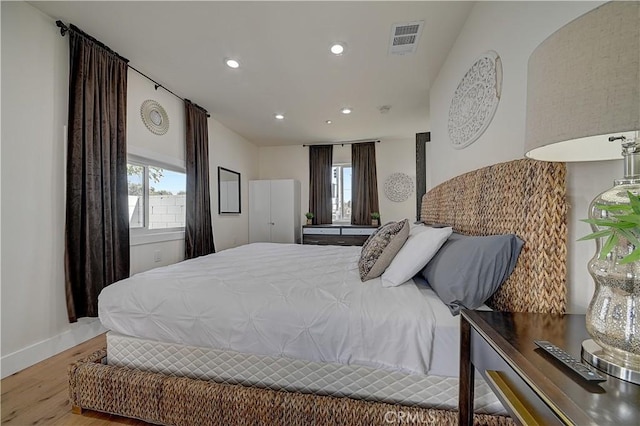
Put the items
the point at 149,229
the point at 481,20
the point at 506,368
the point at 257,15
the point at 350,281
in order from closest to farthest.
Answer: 1. the point at 506,368
2. the point at 350,281
3. the point at 481,20
4. the point at 257,15
5. the point at 149,229

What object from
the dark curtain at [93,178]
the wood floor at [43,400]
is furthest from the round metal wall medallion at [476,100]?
the dark curtain at [93,178]

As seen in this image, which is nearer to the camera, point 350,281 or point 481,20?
point 350,281

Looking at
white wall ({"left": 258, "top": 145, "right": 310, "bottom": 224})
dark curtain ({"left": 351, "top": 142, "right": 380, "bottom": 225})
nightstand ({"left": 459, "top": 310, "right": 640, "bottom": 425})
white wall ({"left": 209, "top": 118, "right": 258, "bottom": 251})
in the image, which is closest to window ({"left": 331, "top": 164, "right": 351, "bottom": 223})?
dark curtain ({"left": 351, "top": 142, "right": 380, "bottom": 225})

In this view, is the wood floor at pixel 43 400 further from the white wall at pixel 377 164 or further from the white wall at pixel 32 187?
the white wall at pixel 377 164

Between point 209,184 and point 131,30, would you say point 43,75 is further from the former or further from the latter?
point 209,184

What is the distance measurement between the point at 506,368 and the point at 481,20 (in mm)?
2134

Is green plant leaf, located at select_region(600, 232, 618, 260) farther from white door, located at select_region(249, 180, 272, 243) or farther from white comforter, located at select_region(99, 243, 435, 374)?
white door, located at select_region(249, 180, 272, 243)

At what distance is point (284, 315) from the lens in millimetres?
1159

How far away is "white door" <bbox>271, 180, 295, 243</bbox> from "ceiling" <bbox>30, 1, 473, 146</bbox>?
164cm

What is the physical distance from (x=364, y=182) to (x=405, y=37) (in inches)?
126

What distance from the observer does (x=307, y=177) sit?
5.61 m

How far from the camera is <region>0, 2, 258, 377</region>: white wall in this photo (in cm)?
175

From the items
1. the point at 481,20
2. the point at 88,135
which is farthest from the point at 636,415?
the point at 88,135

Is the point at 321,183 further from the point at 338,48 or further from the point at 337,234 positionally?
the point at 338,48
